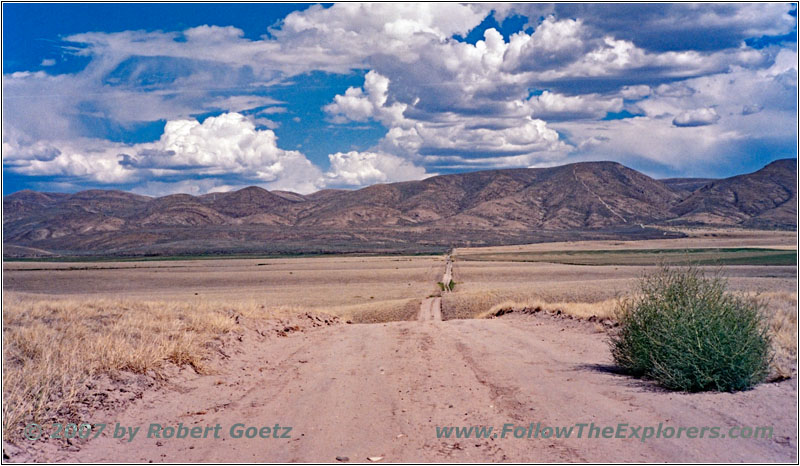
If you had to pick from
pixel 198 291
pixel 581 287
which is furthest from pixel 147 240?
pixel 581 287

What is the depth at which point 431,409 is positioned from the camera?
859 cm

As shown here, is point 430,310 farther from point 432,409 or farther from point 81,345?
point 432,409

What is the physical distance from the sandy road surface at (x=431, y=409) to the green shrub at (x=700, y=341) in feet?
1.09

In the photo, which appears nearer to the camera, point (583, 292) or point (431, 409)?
point (431, 409)

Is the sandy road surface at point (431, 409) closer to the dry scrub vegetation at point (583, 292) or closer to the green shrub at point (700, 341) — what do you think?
the green shrub at point (700, 341)

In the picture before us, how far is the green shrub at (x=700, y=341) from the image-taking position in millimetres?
8852

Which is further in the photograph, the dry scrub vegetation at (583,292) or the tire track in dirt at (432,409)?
the dry scrub vegetation at (583,292)

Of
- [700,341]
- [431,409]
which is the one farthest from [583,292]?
[431,409]

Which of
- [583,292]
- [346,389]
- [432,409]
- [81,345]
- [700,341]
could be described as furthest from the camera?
[583,292]

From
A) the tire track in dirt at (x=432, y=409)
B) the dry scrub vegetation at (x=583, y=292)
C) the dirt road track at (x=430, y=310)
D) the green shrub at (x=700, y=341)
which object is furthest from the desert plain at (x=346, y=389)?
the dirt road track at (x=430, y=310)

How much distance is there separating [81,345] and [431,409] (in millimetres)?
6488

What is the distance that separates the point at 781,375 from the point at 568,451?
4832 mm

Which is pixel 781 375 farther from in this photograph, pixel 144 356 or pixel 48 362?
pixel 48 362

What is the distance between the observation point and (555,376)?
34.9 ft
